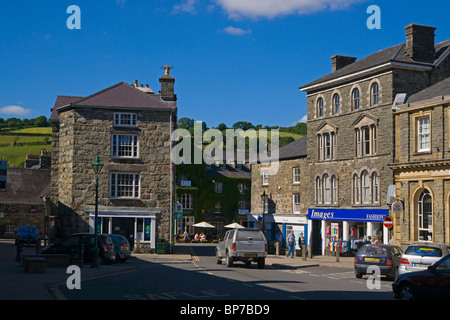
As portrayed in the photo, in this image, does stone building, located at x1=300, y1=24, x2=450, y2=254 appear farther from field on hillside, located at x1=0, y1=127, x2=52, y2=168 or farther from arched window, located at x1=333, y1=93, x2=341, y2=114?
field on hillside, located at x1=0, y1=127, x2=52, y2=168

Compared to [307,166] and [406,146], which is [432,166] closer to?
[406,146]

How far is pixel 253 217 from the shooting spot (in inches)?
2383

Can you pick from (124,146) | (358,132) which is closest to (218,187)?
(124,146)

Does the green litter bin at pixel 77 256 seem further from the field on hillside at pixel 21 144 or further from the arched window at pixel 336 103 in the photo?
the field on hillside at pixel 21 144

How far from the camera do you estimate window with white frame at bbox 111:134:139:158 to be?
42.7 metres

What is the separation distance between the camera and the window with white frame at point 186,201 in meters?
72.1

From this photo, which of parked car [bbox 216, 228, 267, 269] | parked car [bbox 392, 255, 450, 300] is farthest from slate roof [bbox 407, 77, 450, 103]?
parked car [bbox 392, 255, 450, 300]

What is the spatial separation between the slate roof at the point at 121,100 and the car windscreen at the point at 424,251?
24017 mm

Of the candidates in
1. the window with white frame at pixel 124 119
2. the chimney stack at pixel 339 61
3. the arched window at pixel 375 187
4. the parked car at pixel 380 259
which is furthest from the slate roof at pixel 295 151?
the parked car at pixel 380 259

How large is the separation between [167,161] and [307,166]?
40.7ft
